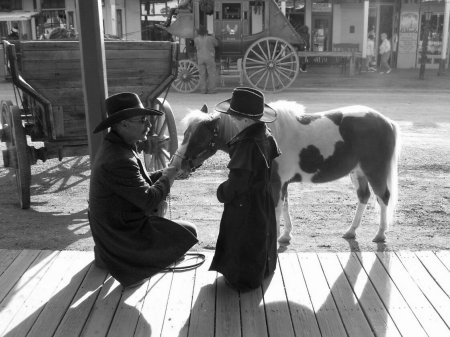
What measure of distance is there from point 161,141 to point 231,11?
11.2m

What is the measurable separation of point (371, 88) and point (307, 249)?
523 inches

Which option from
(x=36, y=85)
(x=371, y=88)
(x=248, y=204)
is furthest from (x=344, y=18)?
(x=248, y=204)

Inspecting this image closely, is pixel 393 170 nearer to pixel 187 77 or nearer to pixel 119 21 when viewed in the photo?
pixel 187 77

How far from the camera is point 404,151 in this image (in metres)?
8.56

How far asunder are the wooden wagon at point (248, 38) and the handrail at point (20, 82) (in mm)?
11018

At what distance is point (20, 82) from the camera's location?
18.0 feet

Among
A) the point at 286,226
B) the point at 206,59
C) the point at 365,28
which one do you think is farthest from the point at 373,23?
the point at 286,226

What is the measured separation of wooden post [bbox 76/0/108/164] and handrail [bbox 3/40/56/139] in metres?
1.98

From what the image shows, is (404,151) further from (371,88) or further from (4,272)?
(371,88)

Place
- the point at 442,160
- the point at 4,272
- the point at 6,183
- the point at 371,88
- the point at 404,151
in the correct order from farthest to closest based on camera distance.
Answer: the point at 371,88
the point at 404,151
the point at 442,160
the point at 6,183
the point at 4,272

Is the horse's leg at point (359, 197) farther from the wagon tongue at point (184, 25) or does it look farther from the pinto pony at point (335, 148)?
the wagon tongue at point (184, 25)

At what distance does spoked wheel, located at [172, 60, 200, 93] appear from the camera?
16.5 meters

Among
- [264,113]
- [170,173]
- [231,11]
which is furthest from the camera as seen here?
[231,11]

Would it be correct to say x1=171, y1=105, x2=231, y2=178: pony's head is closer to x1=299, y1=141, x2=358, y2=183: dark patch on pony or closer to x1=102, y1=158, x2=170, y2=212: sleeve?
x1=102, y1=158, x2=170, y2=212: sleeve
